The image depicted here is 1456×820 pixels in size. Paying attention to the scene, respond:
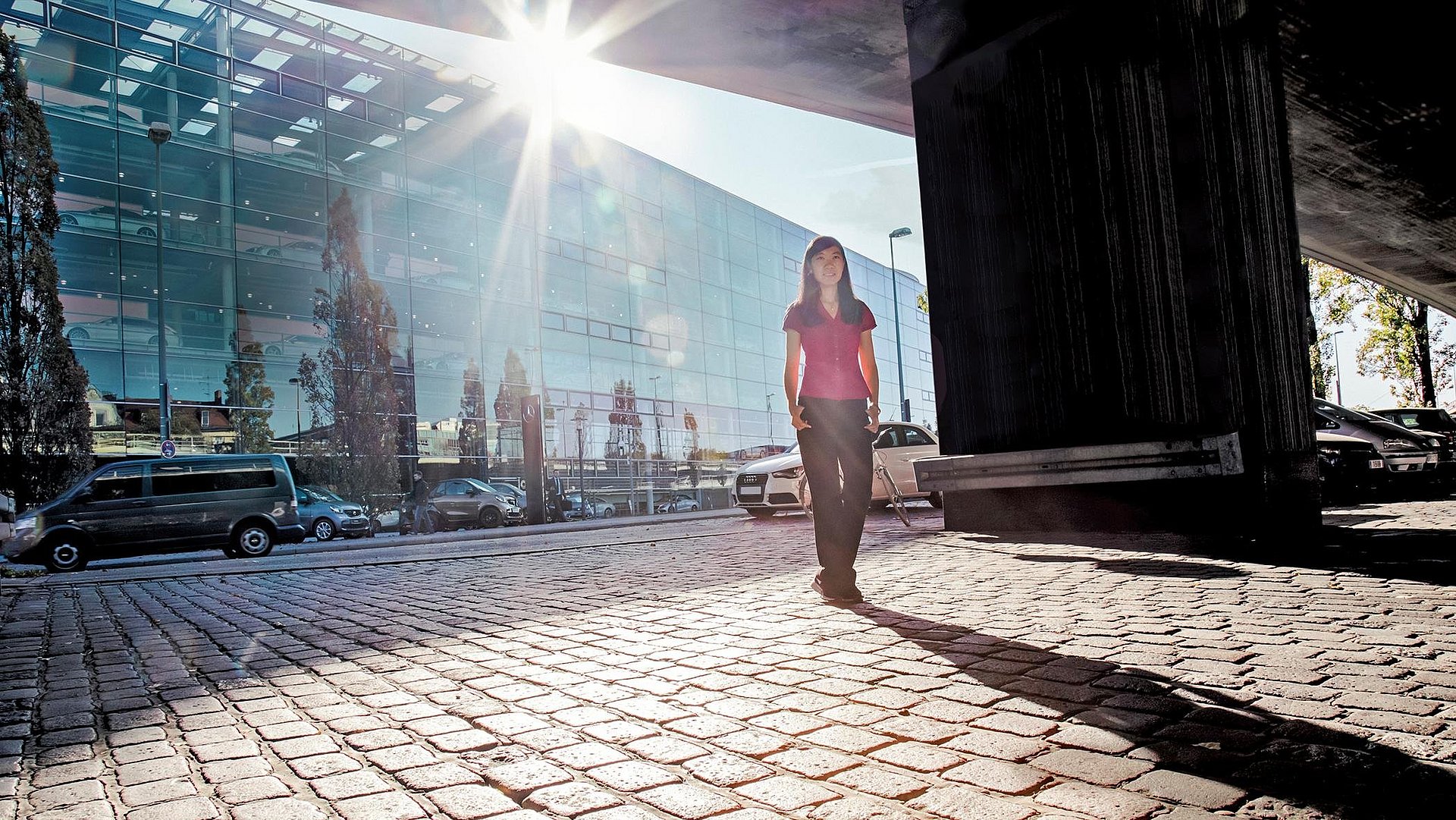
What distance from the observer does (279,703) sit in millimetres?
3195

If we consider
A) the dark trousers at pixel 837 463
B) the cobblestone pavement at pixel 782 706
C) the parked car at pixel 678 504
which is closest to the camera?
the cobblestone pavement at pixel 782 706

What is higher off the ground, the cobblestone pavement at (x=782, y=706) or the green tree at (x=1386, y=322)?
the green tree at (x=1386, y=322)

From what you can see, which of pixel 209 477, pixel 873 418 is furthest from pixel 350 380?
pixel 873 418

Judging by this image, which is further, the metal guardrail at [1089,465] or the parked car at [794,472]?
the parked car at [794,472]

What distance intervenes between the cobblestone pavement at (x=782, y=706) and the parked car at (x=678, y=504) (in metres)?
30.5

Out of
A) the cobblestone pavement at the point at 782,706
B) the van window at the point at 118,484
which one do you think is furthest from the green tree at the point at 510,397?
the cobblestone pavement at the point at 782,706

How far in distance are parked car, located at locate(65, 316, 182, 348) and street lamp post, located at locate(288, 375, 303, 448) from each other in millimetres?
3189

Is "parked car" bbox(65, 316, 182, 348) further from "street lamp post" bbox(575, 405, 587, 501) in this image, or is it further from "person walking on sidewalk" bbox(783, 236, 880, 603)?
"person walking on sidewalk" bbox(783, 236, 880, 603)

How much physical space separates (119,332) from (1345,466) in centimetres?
2784

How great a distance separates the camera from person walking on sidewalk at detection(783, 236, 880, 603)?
4859mm

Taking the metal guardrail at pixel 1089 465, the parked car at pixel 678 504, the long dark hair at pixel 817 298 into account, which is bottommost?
the parked car at pixel 678 504

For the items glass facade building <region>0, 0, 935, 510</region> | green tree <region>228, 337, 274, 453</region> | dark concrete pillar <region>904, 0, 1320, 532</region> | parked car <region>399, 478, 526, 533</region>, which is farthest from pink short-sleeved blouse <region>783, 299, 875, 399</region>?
green tree <region>228, 337, 274, 453</region>

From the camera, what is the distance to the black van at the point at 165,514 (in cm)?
1467

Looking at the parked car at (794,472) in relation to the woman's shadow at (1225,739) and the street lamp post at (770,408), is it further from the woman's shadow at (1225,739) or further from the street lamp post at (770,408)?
the street lamp post at (770,408)
